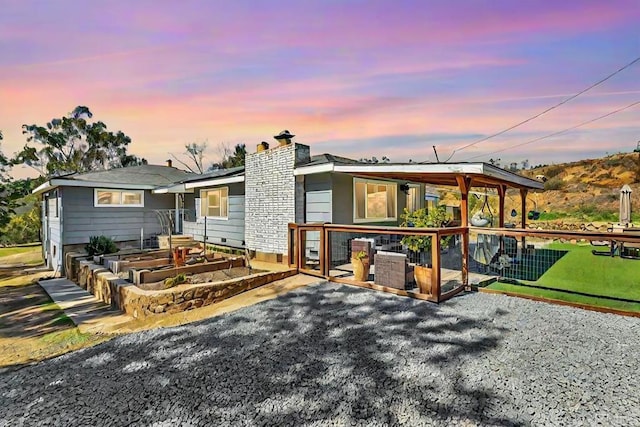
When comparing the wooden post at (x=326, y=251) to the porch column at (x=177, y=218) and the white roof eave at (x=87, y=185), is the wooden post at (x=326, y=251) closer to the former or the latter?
the porch column at (x=177, y=218)

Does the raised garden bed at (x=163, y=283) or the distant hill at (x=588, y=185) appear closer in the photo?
the raised garden bed at (x=163, y=283)

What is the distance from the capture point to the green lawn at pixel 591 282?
5.90 meters

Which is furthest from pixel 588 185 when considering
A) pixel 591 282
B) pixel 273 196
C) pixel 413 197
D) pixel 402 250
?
pixel 273 196

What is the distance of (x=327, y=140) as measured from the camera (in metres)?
22.1

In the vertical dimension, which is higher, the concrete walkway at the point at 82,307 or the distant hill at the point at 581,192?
the distant hill at the point at 581,192

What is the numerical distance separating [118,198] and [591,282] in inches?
615

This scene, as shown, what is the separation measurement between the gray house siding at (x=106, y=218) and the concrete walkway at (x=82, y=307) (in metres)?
2.19

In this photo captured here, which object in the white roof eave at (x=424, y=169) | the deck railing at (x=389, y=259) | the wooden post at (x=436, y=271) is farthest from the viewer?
the white roof eave at (x=424, y=169)

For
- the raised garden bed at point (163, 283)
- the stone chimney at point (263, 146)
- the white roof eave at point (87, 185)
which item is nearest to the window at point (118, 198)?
the white roof eave at point (87, 185)

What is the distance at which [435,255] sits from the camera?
18.7ft

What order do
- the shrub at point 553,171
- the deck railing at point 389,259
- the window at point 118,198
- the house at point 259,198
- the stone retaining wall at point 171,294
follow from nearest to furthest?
the deck railing at point 389,259 → the stone retaining wall at point 171,294 → the house at point 259,198 → the window at point 118,198 → the shrub at point 553,171

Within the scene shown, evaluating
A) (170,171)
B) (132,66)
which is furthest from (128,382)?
(170,171)

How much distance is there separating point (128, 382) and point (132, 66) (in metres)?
9.90

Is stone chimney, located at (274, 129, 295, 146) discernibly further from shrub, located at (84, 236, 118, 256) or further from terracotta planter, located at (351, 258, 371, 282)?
shrub, located at (84, 236, 118, 256)
